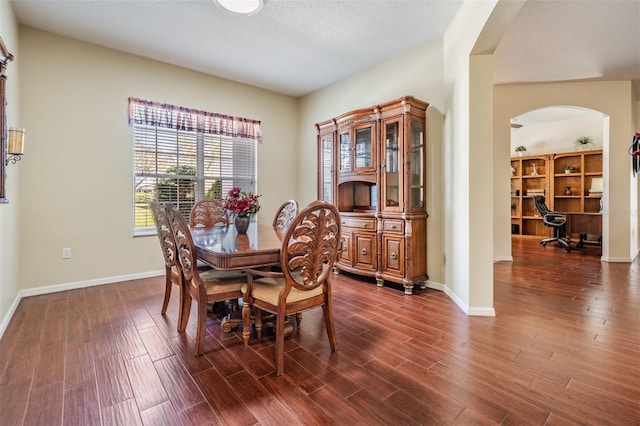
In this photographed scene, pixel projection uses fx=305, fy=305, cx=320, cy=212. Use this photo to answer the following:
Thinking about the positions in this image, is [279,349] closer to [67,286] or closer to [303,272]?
[303,272]

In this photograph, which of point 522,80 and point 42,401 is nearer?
point 42,401

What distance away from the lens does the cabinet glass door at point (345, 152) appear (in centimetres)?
398

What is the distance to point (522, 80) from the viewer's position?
480 cm

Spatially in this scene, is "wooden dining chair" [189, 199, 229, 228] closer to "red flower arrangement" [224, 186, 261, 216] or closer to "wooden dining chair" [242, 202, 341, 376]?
"red flower arrangement" [224, 186, 261, 216]

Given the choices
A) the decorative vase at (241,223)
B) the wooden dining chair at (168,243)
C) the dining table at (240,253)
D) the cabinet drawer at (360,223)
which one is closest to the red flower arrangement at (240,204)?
the decorative vase at (241,223)

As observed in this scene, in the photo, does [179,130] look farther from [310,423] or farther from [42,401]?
[310,423]

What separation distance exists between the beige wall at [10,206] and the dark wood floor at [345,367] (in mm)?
253

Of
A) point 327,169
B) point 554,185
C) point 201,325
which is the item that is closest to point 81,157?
point 201,325

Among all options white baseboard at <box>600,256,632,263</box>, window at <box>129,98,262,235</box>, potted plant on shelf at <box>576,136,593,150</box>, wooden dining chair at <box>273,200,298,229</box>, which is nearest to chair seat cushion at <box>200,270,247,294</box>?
wooden dining chair at <box>273,200,298,229</box>

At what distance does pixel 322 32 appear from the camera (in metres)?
3.35

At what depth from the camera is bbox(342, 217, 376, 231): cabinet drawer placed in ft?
12.2

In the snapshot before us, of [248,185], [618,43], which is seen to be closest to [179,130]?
[248,185]

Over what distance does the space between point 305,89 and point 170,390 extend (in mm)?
4622

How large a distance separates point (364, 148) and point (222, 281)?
2.47 m
